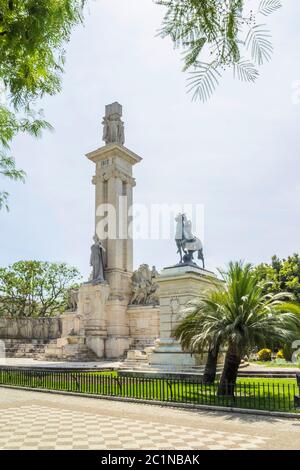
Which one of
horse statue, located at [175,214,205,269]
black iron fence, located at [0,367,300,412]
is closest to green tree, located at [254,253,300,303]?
horse statue, located at [175,214,205,269]

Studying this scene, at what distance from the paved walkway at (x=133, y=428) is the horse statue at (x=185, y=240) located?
9404 millimetres

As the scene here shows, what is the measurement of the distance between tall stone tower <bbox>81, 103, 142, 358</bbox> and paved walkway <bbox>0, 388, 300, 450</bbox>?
799 inches

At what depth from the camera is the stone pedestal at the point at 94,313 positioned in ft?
99.9

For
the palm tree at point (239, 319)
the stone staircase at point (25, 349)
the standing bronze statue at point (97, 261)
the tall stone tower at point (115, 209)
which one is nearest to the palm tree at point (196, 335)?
the palm tree at point (239, 319)

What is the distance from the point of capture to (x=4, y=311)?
49.6 m

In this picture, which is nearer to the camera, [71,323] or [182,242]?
[182,242]

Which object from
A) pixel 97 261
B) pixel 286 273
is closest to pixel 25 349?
pixel 97 261

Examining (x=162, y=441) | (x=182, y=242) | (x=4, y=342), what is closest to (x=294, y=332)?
(x=162, y=441)

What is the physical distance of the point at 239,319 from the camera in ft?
40.2

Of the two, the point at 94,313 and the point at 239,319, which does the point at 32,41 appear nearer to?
the point at 239,319

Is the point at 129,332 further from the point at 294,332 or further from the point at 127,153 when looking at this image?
the point at 294,332

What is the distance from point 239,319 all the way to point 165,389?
3499mm

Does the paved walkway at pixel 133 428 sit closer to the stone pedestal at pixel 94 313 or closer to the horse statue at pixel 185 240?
the horse statue at pixel 185 240

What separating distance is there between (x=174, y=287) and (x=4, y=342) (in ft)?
83.0
